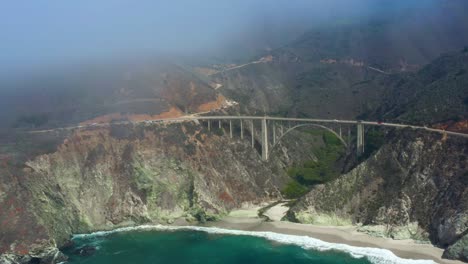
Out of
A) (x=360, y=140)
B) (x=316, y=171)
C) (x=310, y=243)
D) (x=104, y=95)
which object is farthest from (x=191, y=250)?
(x=104, y=95)

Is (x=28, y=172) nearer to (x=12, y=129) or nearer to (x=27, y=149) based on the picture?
(x=27, y=149)

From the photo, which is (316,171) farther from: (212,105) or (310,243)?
(310,243)

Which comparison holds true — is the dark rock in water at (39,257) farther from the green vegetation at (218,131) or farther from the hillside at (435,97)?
the hillside at (435,97)

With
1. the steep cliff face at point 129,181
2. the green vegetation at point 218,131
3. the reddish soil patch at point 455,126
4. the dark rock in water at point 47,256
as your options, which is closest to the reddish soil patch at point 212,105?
the green vegetation at point 218,131

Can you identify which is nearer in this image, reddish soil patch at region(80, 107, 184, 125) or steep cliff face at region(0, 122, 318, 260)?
steep cliff face at region(0, 122, 318, 260)

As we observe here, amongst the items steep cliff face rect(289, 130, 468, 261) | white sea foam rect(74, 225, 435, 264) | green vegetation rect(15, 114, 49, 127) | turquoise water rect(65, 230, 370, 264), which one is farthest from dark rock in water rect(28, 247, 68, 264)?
green vegetation rect(15, 114, 49, 127)

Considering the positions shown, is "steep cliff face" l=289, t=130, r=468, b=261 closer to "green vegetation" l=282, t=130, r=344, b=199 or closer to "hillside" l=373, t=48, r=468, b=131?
"hillside" l=373, t=48, r=468, b=131
